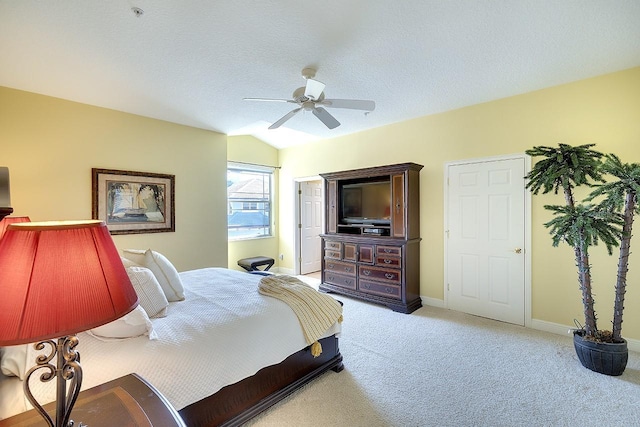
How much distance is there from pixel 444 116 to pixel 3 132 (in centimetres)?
512

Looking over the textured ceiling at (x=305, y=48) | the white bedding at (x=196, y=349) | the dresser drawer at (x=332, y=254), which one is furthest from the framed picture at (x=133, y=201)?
the dresser drawer at (x=332, y=254)

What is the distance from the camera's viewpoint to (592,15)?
2.13 metres

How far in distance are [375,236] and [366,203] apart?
0.60 m

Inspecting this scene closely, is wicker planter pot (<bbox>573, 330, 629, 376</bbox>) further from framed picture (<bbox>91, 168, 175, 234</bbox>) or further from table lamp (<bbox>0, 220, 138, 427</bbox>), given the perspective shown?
framed picture (<bbox>91, 168, 175, 234</bbox>)

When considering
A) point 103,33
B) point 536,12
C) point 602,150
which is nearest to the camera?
point 536,12

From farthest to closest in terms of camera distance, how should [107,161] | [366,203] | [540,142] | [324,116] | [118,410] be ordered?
[366,203], [107,161], [540,142], [324,116], [118,410]

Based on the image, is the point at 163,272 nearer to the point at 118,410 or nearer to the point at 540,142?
the point at 118,410

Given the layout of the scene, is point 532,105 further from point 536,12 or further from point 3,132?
point 3,132

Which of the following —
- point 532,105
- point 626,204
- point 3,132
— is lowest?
point 626,204

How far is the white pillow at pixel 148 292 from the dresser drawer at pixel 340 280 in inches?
117

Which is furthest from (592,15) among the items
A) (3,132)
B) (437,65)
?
(3,132)

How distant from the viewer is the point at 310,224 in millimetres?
Result: 6297

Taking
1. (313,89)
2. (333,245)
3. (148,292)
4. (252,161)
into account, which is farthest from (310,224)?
(148,292)

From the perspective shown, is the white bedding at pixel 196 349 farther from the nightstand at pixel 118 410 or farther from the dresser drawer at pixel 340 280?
A: the dresser drawer at pixel 340 280
